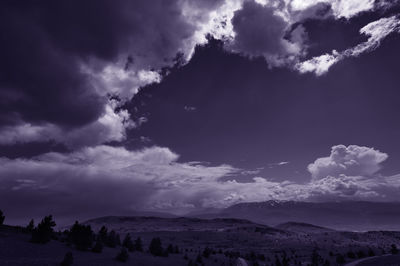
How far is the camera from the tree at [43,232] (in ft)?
130

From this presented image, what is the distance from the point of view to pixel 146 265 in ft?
126

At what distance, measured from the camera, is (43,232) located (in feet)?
133

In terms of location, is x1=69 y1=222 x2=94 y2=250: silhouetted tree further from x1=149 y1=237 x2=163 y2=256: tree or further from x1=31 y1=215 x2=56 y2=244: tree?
x1=149 y1=237 x2=163 y2=256: tree

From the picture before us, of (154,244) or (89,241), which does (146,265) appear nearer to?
(89,241)

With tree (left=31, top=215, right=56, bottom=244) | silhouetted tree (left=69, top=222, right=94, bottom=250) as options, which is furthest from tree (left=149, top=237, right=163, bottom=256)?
tree (left=31, top=215, right=56, bottom=244)

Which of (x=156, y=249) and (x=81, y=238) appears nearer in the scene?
(x=81, y=238)

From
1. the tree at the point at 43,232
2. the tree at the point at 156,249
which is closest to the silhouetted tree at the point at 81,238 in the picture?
the tree at the point at 43,232

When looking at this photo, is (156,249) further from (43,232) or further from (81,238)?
(43,232)

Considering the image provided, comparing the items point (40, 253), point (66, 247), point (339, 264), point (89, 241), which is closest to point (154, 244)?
point (89, 241)

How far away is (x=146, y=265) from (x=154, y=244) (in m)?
15.3

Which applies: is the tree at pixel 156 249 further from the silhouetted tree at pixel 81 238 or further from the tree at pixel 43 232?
the tree at pixel 43 232

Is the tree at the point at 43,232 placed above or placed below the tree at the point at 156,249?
above

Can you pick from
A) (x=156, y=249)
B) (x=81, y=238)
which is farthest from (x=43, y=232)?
(x=156, y=249)

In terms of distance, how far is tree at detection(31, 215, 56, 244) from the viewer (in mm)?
39625
